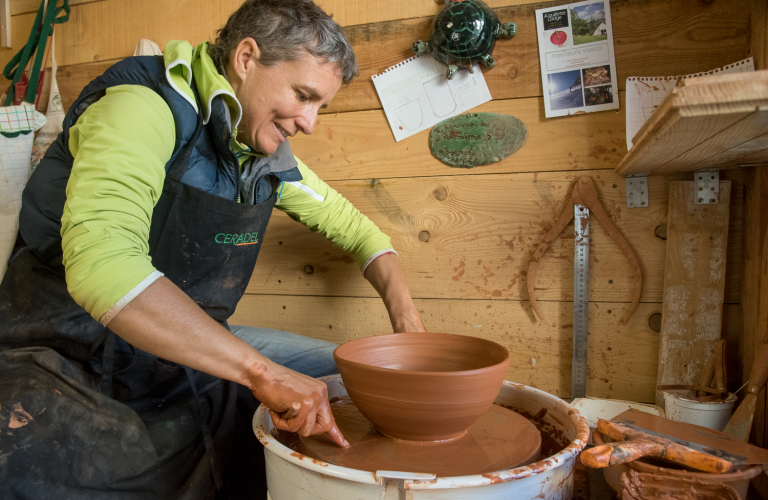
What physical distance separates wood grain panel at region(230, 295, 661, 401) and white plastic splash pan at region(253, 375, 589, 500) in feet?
2.19

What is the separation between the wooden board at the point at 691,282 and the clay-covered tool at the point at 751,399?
0.22 metres

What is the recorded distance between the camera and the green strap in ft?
6.75

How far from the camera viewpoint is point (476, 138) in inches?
67.4

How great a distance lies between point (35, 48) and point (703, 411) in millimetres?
2794

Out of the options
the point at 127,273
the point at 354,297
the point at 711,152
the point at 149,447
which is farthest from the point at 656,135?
the point at 149,447

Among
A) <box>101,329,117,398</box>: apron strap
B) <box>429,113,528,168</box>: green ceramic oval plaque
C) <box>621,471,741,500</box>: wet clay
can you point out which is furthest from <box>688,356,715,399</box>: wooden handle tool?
<box>101,329,117,398</box>: apron strap

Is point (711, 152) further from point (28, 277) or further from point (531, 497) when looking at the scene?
point (28, 277)

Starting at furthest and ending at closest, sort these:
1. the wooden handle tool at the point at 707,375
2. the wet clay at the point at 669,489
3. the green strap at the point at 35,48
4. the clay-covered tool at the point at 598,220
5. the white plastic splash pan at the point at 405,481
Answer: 1. the green strap at the point at 35,48
2. the clay-covered tool at the point at 598,220
3. the wooden handle tool at the point at 707,375
4. the wet clay at the point at 669,489
5. the white plastic splash pan at the point at 405,481

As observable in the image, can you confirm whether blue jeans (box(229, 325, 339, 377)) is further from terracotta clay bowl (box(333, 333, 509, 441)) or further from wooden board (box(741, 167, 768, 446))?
wooden board (box(741, 167, 768, 446))

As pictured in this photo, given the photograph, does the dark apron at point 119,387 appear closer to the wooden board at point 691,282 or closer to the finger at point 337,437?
the finger at point 337,437

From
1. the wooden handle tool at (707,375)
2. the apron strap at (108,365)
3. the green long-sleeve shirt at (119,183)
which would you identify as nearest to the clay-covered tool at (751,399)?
the wooden handle tool at (707,375)

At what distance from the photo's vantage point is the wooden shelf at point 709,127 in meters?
0.74

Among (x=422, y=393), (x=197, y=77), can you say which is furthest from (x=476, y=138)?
(x=422, y=393)

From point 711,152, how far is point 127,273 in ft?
4.33
